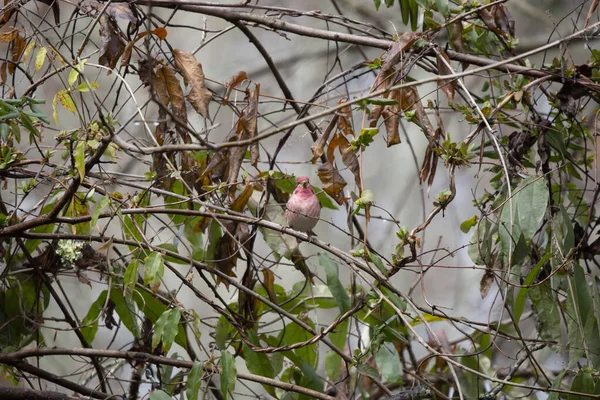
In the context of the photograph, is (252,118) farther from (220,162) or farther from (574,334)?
(574,334)

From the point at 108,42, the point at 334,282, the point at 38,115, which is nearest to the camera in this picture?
the point at 38,115

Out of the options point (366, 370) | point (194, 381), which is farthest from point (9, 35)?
point (366, 370)

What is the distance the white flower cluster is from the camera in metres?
2.23

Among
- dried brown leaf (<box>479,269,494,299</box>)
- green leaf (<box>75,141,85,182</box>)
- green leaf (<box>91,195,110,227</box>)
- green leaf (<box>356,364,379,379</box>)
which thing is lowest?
green leaf (<box>356,364,379,379</box>)

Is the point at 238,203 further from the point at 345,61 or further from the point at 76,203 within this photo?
the point at 345,61

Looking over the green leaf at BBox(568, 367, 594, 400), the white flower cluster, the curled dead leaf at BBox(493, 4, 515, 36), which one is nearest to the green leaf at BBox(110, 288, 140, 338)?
the white flower cluster

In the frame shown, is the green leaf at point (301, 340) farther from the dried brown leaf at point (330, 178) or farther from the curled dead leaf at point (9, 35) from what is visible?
the curled dead leaf at point (9, 35)

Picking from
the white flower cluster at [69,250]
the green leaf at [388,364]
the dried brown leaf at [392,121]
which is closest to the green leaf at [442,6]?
the dried brown leaf at [392,121]

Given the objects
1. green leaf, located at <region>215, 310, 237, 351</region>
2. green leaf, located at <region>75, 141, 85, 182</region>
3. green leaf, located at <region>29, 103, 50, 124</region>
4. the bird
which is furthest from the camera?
the bird

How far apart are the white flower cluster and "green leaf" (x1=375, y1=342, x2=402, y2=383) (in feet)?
3.24

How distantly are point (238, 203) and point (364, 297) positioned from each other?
52cm

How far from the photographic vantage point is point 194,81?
206cm

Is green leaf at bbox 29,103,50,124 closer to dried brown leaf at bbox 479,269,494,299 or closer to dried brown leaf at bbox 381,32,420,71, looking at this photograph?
dried brown leaf at bbox 381,32,420,71

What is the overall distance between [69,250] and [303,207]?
0.84 metres
